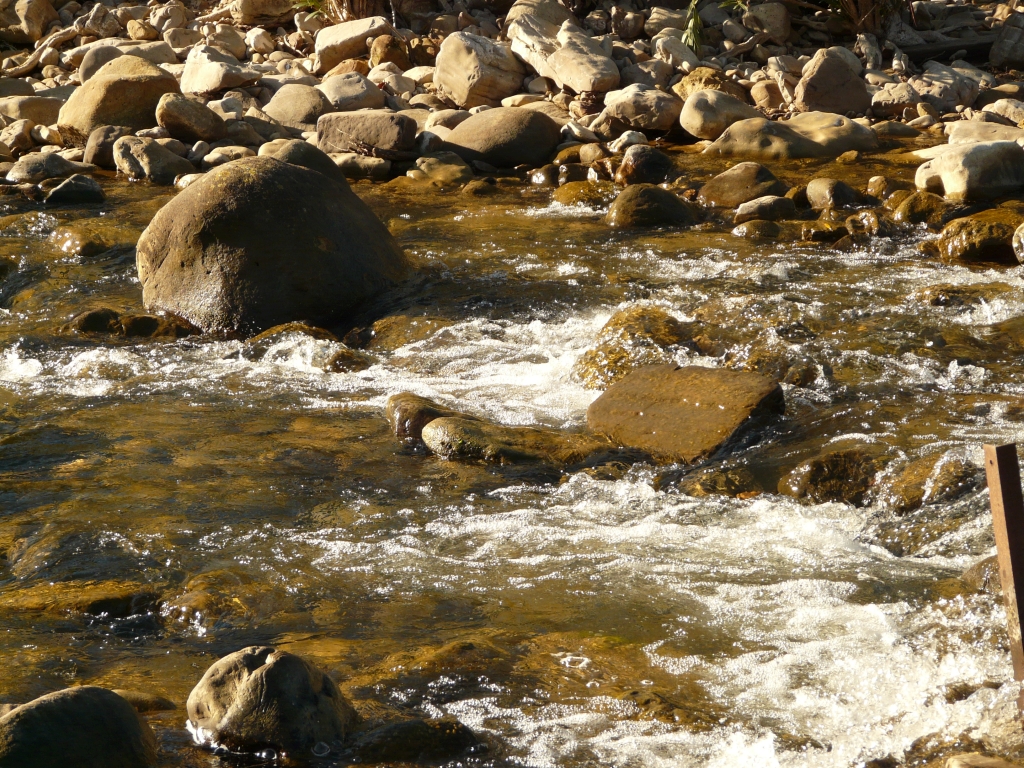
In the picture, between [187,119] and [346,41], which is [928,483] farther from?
[346,41]

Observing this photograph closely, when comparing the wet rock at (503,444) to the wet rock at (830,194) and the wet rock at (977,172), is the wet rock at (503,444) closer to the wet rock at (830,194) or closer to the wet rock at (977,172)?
the wet rock at (830,194)

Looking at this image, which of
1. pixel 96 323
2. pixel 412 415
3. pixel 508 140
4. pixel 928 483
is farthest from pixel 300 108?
pixel 928 483

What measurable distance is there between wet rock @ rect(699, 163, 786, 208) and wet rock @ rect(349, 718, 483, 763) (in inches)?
285

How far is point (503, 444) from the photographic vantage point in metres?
5.20

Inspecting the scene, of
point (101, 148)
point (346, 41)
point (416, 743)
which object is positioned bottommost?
point (416, 743)

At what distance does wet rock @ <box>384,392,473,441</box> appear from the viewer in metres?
5.48

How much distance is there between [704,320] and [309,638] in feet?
12.9

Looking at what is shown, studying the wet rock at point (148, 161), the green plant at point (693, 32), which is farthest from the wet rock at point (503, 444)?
the green plant at point (693, 32)

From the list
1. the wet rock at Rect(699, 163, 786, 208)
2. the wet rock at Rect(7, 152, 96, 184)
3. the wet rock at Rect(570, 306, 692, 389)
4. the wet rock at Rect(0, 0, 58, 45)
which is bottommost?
the wet rock at Rect(699, 163, 786, 208)

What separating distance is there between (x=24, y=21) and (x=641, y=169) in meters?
→ 14.1

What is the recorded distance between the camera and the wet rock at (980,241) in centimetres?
768

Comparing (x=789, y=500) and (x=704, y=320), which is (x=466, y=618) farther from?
(x=704, y=320)

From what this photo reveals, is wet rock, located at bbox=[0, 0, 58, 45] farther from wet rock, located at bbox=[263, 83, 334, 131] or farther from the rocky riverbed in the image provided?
wet rock, located at bbox=[263, 83, 334, 131]

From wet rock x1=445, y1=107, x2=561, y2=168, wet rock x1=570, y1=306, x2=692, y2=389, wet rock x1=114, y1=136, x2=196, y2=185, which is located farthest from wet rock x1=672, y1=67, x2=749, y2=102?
wet rock x1=570, y1=306, x2=692, y2=389
